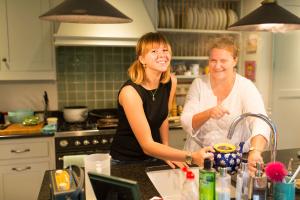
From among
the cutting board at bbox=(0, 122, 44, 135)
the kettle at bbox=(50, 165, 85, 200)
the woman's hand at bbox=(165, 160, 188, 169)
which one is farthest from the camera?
the cutting board at bbox=(0, 122, 44, 135)

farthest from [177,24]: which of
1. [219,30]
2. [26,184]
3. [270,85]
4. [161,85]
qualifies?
[26,184]

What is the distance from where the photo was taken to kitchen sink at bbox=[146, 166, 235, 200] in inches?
49.3

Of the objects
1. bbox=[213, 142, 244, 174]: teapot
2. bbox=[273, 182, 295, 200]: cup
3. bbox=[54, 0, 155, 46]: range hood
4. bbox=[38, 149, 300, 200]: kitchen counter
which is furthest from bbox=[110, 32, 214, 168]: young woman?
bbox=[54, 0, 155, 46]: range hood

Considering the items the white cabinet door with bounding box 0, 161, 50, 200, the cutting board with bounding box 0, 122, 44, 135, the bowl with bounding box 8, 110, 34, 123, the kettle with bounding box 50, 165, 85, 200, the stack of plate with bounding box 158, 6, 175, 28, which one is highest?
the stack of plate with bounding box 158, 6, 175, 28

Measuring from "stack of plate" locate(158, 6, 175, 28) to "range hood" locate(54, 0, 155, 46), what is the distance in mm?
308

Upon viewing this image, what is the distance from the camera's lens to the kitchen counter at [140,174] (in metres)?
1.22

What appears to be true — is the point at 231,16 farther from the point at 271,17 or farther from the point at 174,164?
the point at 174,164

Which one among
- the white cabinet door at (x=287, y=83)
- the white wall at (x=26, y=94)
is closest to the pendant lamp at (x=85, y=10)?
the white wall at (x=26, y=94)

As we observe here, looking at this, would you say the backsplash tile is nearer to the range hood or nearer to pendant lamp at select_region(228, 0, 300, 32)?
the range hood

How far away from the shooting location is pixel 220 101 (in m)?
1.82

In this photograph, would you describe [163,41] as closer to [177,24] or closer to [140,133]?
[140,133]

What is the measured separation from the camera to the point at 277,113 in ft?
11.4

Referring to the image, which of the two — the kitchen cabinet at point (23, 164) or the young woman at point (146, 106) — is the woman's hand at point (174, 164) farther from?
the kitchen cabinet at point (23, 164)

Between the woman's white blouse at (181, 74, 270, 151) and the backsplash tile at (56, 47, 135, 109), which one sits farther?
the backsplash tile at (56, 47, 135, 109)
